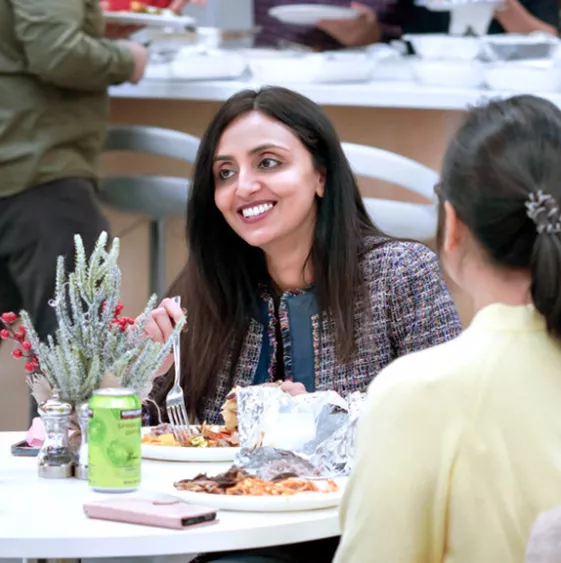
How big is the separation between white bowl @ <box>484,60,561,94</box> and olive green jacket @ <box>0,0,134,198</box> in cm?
111

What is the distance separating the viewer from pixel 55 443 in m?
1.84

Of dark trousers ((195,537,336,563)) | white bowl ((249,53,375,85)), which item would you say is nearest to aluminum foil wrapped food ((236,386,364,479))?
dark trousers ((195,537,336,563))

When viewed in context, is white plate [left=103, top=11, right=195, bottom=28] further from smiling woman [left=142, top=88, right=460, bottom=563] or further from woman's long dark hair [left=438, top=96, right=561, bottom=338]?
woman's long dark hair [left=438, top=96, right=561, bottom=338]

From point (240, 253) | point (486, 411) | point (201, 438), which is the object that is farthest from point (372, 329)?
point (486, 411)

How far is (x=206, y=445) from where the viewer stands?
6.48 feet

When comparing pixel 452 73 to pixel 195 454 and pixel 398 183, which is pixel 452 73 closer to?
pixel 398 183

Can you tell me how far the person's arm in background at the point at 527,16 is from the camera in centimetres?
424

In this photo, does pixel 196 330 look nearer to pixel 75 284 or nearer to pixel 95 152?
pixel 75 284

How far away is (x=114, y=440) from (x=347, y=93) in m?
2.43

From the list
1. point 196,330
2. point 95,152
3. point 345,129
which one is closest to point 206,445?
point 196,330

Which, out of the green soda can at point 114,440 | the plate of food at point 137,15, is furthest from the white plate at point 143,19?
the green soda can at point 114,440

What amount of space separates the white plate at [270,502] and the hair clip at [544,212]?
51 centimetres

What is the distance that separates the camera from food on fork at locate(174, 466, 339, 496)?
1648 millimetres

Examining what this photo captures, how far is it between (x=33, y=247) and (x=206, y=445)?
62.4 inches
